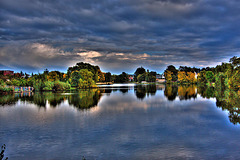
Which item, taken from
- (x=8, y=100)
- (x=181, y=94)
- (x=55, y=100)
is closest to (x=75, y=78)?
(x=8, y=100)

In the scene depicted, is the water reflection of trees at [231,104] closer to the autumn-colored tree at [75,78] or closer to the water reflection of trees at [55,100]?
the water reflection of trees at [55,100]

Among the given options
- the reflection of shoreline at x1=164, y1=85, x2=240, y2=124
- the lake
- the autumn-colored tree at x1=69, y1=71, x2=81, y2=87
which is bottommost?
the lake

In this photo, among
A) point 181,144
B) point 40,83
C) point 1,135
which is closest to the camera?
point 181,144

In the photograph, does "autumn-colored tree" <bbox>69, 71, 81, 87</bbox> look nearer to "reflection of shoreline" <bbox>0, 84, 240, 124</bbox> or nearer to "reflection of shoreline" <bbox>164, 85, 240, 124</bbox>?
"reflection of shoreline" <bbox>0, 84, 240, 124</bbox>

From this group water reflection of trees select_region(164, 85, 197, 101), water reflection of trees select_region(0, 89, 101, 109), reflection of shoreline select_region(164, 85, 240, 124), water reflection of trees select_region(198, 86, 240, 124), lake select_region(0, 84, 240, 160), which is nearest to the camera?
lake select_region(0, 84, 240, 160)

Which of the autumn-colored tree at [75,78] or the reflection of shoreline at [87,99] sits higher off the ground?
the autumn-colored tree at [75,78]

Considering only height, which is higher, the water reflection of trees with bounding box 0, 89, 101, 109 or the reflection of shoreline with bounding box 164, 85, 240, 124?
the water reflection of trees with bounding box 0, 89, 101, 109

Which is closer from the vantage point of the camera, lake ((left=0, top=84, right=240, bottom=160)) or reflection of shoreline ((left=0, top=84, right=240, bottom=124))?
lake ((left=0, top=84, right=240, bottom=160))

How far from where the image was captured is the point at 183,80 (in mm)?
133375

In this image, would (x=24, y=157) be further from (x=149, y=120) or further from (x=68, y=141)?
(x=149, y=120)

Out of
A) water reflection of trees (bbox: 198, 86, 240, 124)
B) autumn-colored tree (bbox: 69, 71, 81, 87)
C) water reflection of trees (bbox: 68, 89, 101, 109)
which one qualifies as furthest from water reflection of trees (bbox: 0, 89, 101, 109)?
autumn-colored tree (bbox: 69, 71, 81, 87)

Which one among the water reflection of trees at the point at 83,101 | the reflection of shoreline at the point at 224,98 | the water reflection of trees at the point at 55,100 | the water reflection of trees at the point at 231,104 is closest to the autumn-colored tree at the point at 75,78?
the water reflection of trees at the point at 55,100

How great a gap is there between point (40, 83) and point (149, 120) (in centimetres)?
4924

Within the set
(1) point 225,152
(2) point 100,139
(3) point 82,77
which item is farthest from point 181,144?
(3) point 82,77
